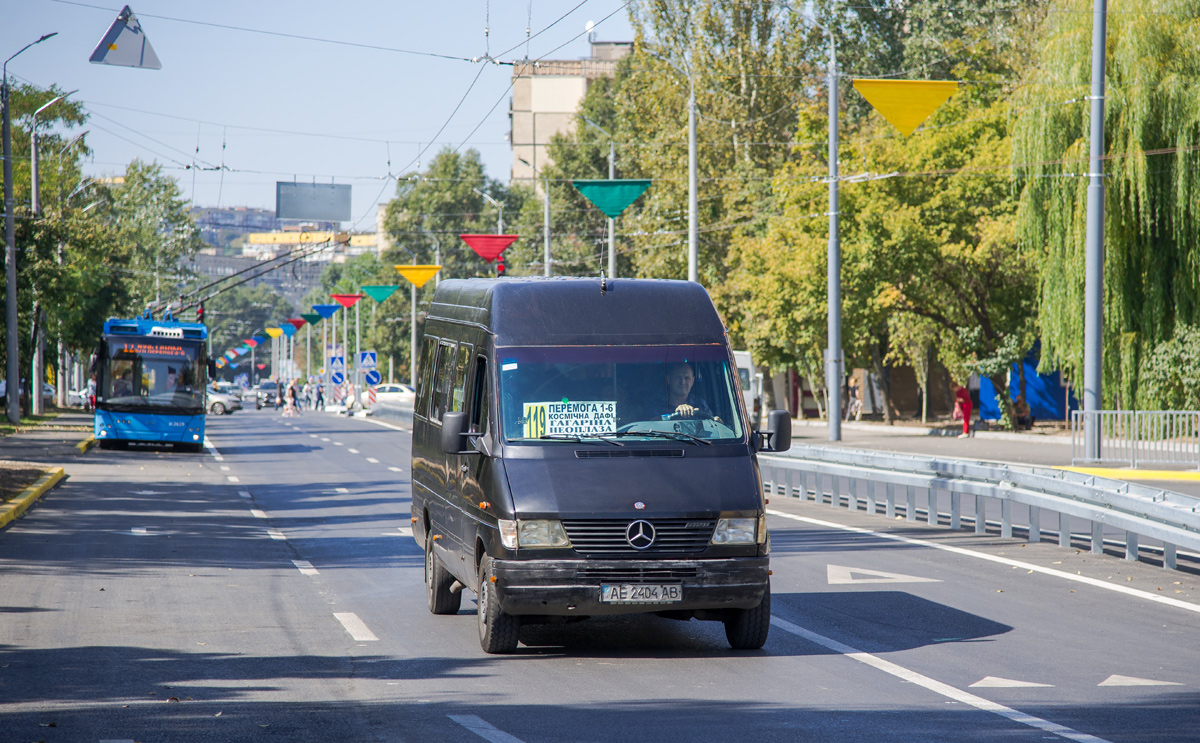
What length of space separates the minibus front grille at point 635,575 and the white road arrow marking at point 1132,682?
2476mm

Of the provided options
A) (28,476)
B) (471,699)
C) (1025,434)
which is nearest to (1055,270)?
(1025,434)

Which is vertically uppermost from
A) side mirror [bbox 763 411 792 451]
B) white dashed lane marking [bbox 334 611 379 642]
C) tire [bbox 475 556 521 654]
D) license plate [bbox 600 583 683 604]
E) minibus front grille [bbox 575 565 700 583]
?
side mirror [bbox 763 411 792 451]

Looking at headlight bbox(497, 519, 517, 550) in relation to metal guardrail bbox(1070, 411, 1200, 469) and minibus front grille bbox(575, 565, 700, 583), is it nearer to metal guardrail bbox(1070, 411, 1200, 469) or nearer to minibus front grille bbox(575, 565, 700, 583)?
minibus front grille bbox(575, 565, 700, 583)

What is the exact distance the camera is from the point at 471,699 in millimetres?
7762

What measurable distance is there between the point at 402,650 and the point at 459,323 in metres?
2.75

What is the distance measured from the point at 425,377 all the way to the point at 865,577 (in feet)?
14.3

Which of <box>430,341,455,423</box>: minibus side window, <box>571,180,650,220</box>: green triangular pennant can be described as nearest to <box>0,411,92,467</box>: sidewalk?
<box>571,180,650,220</box>: green triangular pennant

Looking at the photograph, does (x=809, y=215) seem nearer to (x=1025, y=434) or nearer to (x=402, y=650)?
(x=1025, y=434)

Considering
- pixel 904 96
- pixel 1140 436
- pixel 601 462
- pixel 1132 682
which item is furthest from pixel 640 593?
pixel 1140 436

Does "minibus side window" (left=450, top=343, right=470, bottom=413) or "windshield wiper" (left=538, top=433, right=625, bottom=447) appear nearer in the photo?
"windshield wiper" (left=538, top=433, right=625, bottom=447)

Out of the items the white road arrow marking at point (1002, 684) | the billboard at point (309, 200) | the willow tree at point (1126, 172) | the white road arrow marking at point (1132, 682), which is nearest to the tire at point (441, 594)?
the white road arrow marking at point (1002, 684)

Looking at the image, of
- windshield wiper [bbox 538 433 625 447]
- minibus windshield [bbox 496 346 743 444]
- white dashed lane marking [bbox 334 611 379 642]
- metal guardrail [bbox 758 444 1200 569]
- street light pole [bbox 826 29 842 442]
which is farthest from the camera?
street light pole [bbox 826 29 842 442]

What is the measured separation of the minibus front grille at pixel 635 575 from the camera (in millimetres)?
8477

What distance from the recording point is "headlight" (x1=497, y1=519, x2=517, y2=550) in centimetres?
851
